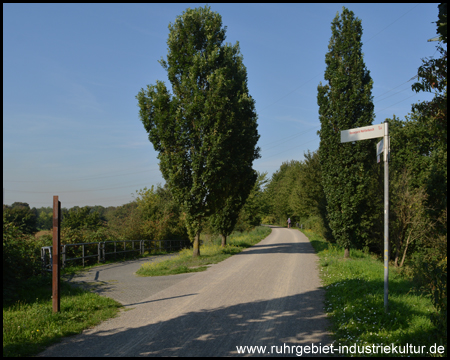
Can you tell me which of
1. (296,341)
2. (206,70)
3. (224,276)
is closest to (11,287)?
(224,276)

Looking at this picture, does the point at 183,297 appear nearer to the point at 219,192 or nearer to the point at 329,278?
the point at 329,278

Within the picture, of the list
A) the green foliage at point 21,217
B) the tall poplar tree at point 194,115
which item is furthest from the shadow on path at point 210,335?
the tall poplar tree at point 194,115

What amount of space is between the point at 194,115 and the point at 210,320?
12.6 m

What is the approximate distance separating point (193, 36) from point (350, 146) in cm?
1006

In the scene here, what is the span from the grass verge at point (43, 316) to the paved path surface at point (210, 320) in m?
0.31

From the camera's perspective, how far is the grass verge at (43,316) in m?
5.57

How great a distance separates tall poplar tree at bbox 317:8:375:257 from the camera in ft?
52.9

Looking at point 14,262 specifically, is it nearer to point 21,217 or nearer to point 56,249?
point 56,249

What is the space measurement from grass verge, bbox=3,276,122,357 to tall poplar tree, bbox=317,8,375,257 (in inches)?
469

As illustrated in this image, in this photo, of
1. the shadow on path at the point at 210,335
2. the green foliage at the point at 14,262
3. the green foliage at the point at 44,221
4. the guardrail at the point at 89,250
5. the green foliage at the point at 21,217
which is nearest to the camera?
the shadow on path at the point at 210,335

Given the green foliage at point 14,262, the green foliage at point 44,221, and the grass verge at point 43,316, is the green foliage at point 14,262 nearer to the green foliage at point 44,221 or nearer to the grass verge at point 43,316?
the grass verge at point 43,316

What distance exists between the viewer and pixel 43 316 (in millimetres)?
6852

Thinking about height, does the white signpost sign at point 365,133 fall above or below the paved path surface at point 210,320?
above

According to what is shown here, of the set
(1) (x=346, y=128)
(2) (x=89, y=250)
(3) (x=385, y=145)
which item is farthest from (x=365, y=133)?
(2) (x=89, y=250)
